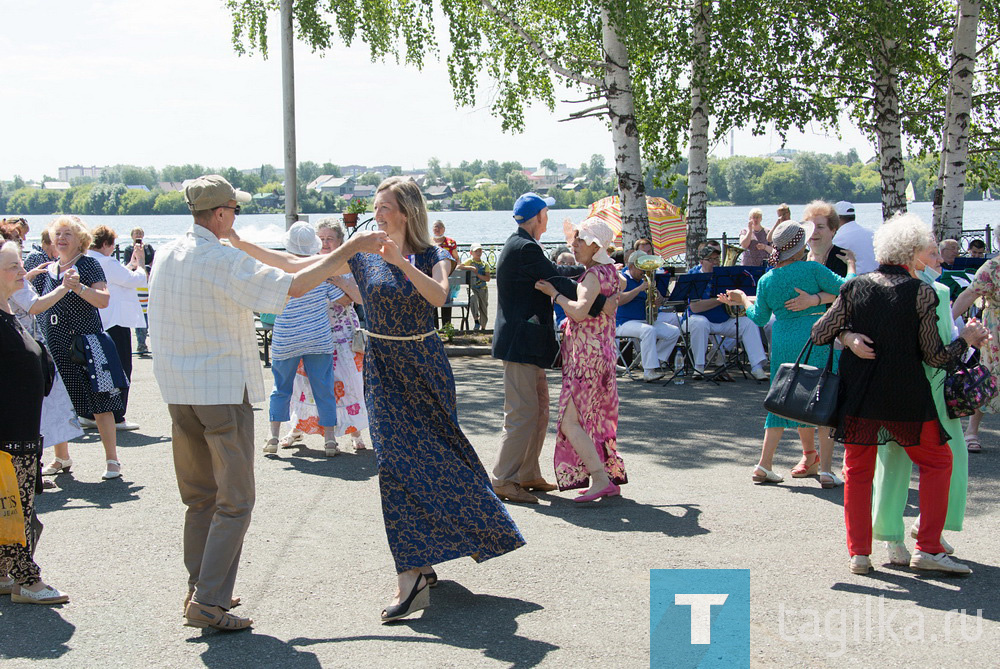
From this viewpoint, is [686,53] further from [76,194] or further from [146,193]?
[76,194]

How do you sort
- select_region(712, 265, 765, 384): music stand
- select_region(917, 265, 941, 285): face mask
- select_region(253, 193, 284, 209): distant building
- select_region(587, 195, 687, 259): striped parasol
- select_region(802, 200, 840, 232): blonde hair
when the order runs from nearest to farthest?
select_region(917, 265, 941, 285): face mask
select_region(802, 200, 840, 232): blonde hair
select_region(712, 265, 765, 384): music stand
select_region(587, 195, 687, 259): striped parasol
select_region(253, 193, 284, 209): distant building

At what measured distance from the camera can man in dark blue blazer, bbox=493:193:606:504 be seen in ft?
20.7

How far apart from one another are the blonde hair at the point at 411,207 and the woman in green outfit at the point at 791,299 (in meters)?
2.52

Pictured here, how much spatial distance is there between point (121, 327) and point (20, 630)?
5.07 m

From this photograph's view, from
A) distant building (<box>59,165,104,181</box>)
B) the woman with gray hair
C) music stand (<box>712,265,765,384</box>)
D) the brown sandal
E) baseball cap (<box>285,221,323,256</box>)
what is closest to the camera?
the brown sandal

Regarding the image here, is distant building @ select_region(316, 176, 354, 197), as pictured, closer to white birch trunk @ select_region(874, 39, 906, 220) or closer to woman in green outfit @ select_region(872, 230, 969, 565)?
white birch trunk @ select_region(874, 39, 906, 220)

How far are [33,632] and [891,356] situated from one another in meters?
4.32

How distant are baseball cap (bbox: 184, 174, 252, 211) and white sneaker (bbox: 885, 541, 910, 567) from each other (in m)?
3.82

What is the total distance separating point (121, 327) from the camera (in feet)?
29.9

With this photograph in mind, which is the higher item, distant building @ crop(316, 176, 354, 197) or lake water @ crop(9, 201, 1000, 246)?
distant building @ crop(316, 176, 354, 197)

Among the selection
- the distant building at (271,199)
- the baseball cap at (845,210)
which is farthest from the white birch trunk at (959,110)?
the distant building at (271,199)

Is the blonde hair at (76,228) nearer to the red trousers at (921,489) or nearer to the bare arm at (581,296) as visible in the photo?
the bare arm at (581,296)

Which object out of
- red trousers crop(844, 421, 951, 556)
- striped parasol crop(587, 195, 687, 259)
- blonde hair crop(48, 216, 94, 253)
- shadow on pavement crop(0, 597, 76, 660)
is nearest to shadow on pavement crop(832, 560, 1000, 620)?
red trousers crop(844, 421, 951, 556)

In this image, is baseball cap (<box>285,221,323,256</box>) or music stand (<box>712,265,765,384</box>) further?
music stand (<box>712,265,765,384</box>)
